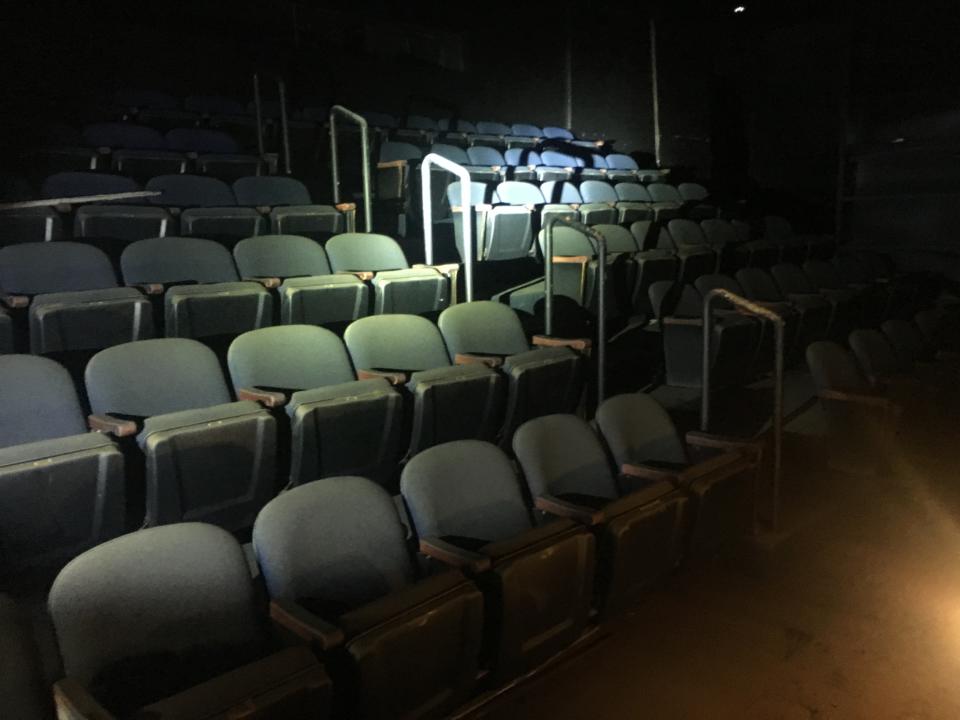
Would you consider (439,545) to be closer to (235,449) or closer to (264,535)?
(264,535)

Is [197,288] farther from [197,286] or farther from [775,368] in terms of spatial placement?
[775,368]

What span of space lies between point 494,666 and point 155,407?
510mm

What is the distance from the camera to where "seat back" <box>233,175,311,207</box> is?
1.61 metres

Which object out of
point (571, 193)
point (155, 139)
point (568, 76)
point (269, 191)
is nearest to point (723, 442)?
point (269, 191)

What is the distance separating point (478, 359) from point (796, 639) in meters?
0.57

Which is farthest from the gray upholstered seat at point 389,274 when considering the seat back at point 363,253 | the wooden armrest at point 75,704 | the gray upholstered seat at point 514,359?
the wooden armrest at point 75,704

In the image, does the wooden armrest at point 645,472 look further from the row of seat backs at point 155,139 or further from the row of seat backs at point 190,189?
the row of seat backs at point 155,139

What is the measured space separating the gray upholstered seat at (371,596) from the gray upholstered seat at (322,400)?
0.58 ft

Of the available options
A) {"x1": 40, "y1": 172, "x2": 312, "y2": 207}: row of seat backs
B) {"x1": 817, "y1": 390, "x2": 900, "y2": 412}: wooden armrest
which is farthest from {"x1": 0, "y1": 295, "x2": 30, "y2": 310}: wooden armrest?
{"x1": 817, "y1": 390, "x2": 900, "y2": 412}: wooden armrest

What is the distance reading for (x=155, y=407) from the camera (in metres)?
0.87

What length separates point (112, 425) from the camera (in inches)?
29.7

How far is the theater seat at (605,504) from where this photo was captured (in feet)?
2.47

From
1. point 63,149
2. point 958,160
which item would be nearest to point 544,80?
point 958,160

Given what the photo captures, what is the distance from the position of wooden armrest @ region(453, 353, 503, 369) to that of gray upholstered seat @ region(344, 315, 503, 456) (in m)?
0.02
